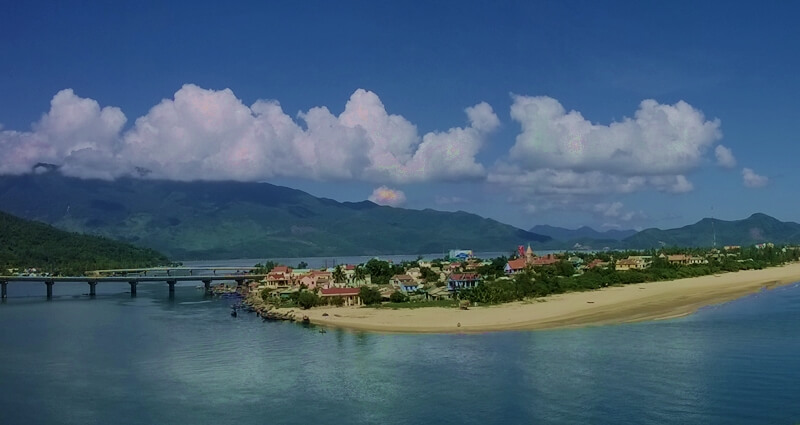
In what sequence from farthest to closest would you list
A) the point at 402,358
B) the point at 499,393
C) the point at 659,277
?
the point at 659,277 < the point at 402,358 < the point at 499,393

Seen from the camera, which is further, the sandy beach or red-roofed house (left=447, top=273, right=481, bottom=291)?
red-roofed house (left=447, top=273, right=481, bottom=291)

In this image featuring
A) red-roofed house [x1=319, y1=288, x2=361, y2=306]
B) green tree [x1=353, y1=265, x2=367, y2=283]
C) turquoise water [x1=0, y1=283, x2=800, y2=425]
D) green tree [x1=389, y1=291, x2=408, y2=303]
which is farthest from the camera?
green tree [x1=353, y1=265, x2=367, y2=283]

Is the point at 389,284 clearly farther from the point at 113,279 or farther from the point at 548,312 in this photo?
the point at 113,279

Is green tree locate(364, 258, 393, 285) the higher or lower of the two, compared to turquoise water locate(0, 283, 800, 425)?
higher

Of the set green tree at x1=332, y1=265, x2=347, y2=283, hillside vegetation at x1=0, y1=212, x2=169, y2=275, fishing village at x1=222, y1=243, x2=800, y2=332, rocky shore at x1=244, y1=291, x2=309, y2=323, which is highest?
hillside vegetation at x1=0, y1=212, x2=169, y2=275

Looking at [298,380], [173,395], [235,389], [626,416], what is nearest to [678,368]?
[626,416]

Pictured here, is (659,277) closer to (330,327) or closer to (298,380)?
(330,327)

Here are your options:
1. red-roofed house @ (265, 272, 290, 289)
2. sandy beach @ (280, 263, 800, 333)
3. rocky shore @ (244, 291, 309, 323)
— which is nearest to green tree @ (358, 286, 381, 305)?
sandy beach @ (280, 263, 800, 333)

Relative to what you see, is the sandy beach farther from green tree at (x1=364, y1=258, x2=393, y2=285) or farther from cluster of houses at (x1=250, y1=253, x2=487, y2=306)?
green tree at (x1=364, y1=258, x2=393, y2=285)
